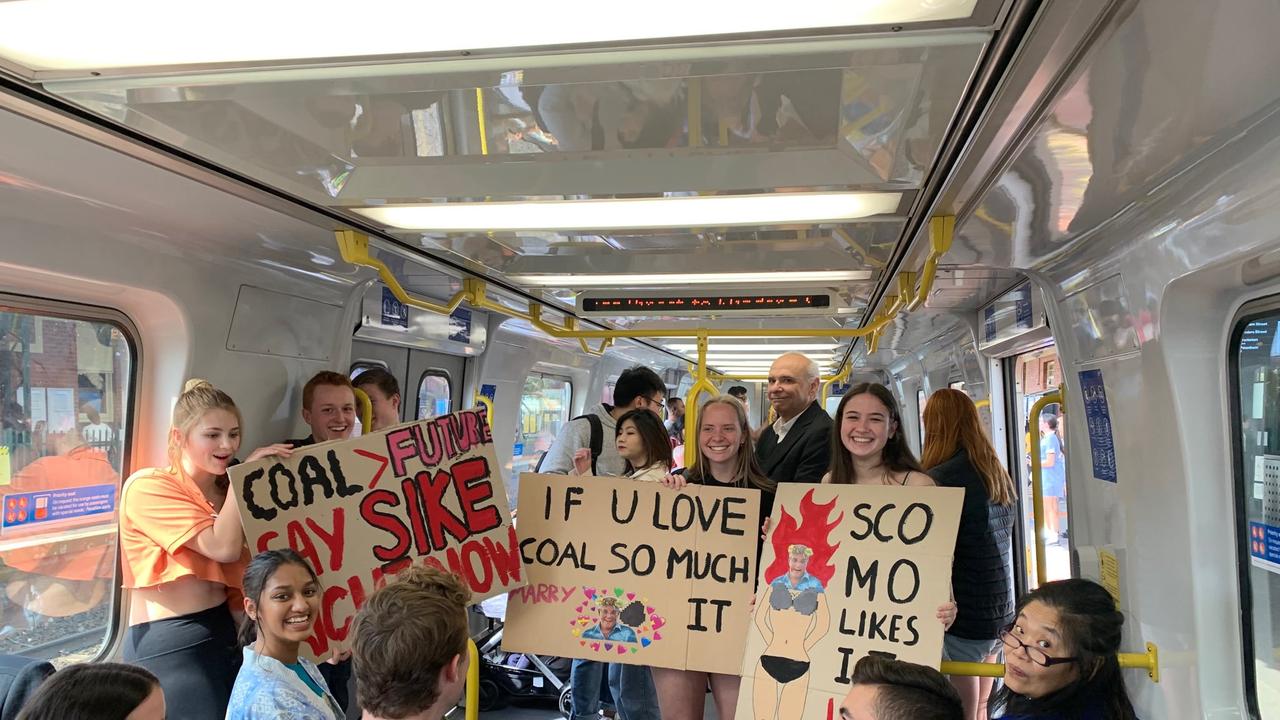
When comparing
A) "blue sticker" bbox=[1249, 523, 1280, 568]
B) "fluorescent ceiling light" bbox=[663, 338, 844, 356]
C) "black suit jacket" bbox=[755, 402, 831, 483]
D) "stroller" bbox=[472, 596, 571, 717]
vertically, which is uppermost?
"fluorescent ceiling light" bbox=[663, 338, 844, 356]

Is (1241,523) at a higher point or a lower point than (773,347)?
lower

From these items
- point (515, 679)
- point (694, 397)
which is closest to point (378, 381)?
point (694, 397)

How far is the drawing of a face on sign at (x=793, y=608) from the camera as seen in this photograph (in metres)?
2.75

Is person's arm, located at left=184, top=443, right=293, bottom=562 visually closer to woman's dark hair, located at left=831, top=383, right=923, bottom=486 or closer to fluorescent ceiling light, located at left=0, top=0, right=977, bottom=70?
fluorescent ceiling light, located at left=0, top=0, right=977, bottom=70

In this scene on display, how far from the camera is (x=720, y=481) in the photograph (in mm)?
3293

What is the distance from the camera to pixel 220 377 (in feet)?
11.5

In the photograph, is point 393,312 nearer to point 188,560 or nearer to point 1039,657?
point 188,560

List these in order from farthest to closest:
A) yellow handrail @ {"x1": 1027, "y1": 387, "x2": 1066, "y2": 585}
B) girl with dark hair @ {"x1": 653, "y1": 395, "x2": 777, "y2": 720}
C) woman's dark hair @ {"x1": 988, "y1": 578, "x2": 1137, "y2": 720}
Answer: yellow handrail @ {"x1": 1027, "y1": 387, "x2": 1066, "y2": 585} < girl with dark hair @ {"x1": 653, "y1": 395, "x2": 777, "y2": 720} < woman's dark hair @ {"x1": 988, "y1": 578, "x2": 1137, "y2": 720}

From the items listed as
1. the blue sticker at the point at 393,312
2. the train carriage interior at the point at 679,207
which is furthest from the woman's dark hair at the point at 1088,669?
the blue sticker at the point at 393,312

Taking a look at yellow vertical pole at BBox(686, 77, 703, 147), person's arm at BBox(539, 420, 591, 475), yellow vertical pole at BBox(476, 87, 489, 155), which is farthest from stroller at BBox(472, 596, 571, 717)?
yellow vertical pole at BBox(686, 77, 703, 147)

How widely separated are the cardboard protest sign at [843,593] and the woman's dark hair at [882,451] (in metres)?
0.25

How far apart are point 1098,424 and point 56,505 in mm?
4233

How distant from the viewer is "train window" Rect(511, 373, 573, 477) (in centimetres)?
791

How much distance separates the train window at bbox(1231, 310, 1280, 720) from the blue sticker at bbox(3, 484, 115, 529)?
4.23 meters
